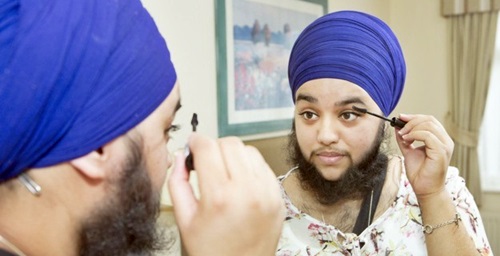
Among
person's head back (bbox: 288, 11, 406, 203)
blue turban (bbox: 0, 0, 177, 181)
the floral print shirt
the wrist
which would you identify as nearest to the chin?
person's head back (bbox: 288, 11, 406, 203)

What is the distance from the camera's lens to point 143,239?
735 millimetres

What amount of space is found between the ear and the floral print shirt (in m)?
0.79

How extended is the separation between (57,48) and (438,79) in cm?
380

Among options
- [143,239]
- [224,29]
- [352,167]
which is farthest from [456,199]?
[224,29]

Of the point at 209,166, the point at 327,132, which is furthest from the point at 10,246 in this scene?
the point at 327,132

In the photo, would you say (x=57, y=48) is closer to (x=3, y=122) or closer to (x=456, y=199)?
(x=3, y=122)

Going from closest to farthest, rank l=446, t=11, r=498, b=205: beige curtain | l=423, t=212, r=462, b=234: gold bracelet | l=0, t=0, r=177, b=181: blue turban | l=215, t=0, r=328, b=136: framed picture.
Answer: l=0, t=0, r=177, b=181: blue turban, l=423, t=212, r=462, b=234: gold bracelet, l=215, t=0, r=328, b=136: framed picture, l=446, t=11, r=498, b=205: beige curtain

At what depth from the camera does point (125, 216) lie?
703 millimetres

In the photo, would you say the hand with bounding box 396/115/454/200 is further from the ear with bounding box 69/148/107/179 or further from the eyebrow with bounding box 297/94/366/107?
the ear with bounding box 69/148/107/179

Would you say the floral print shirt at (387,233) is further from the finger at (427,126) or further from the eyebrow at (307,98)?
the eyebrow at (307,98)

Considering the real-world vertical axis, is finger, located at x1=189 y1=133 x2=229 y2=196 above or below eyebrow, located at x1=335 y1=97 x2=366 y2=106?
below

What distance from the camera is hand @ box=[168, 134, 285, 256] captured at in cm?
67

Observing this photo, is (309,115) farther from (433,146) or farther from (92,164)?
(92,164)

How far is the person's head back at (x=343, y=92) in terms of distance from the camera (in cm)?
135
